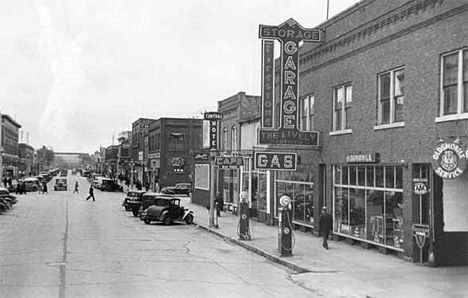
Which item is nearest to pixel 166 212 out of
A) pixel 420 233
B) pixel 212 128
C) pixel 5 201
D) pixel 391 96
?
pixel 212 128

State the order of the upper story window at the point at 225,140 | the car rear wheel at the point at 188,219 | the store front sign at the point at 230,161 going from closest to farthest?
the store front sign at the point at 230,161
the car rear wheel at the point at 188,219
the upper story window at the point at 225,140

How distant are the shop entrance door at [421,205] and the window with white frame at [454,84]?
1929 millimetres

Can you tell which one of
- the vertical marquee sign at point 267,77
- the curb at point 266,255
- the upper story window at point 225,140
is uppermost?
the vertical marquee sign at point 267,77

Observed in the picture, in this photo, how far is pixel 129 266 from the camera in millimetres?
15922

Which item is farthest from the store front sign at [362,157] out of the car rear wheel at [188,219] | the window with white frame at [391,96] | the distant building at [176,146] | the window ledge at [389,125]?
the distant building at [176,146]

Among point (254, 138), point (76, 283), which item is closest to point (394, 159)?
point (76, 283)

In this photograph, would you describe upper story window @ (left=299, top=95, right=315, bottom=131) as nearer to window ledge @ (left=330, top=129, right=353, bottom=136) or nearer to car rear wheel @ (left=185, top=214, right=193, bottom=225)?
window ledge @ (left=330, top=129, right=353, bottom=136)

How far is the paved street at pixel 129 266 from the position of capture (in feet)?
41.1

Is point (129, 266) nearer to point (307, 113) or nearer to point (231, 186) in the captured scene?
point (307, 113)

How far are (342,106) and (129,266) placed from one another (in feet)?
35.5

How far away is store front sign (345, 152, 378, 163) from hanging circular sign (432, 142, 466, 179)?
238 inches

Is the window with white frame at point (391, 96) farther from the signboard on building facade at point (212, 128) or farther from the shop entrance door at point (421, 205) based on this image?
the signboard on building facade at point (212, 128)

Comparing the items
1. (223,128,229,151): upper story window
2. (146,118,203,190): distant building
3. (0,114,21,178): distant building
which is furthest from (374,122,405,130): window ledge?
(0,114,21,178): distant building

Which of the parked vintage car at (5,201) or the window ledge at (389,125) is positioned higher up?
Answer: the window ledge at (389,125)
